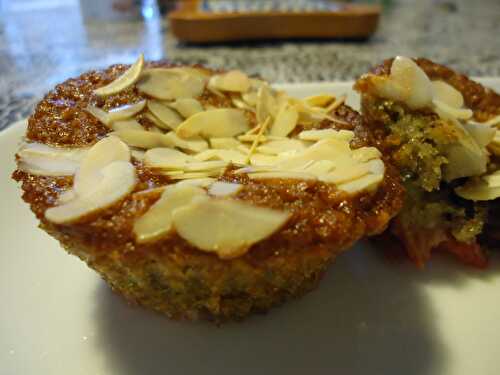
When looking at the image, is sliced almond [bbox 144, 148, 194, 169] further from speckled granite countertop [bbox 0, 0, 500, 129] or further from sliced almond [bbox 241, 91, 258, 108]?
speckled granite countertop [bbox 0, 0, 500, 129]

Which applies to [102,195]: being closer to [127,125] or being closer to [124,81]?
[127,125]

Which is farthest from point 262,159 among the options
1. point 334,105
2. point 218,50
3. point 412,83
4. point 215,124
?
point 218,50

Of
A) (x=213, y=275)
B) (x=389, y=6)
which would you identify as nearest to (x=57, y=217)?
(x=213, y=275)

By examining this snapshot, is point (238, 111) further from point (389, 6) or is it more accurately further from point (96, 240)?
point (389, 6)

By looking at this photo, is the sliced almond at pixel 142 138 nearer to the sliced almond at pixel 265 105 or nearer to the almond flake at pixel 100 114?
the almond flake at pixel 100 114

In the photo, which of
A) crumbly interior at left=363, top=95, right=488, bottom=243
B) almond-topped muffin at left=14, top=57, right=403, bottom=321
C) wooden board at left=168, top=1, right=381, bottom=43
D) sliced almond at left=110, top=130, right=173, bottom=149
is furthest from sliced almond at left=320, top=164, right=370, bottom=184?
wooden board at left=168, top=1, right=381, bottom=43

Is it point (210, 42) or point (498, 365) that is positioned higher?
point (498, 365)

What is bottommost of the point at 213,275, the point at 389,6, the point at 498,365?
the point at 389,6

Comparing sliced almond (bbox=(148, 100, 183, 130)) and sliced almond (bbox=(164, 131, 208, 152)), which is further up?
sliced almond (bbox=(148, 100, 183, 130))
